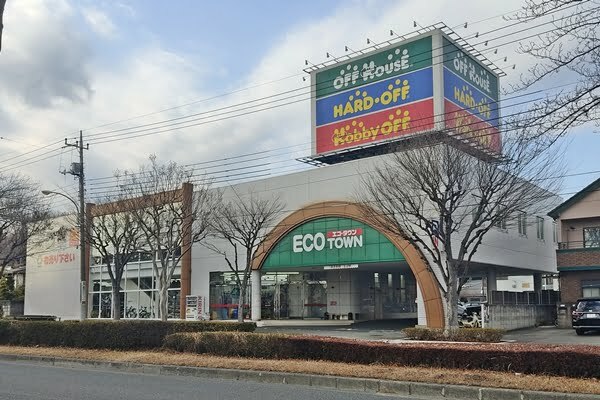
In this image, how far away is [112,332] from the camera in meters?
19.4

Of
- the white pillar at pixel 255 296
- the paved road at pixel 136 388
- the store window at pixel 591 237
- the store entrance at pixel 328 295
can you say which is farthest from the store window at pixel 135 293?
the store window at pixel 591 237

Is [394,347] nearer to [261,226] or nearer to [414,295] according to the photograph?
[261,226]

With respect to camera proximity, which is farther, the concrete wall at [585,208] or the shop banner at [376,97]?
the concrete wall at [585,208]

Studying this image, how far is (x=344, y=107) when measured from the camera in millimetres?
38469

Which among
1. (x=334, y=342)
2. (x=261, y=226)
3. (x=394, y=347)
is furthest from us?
(x=261, y=226)

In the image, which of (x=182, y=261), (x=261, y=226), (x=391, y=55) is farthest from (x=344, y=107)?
(x=182, y=261)

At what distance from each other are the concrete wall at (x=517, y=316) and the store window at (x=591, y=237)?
14.4 ft

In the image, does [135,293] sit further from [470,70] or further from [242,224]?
[470,70]

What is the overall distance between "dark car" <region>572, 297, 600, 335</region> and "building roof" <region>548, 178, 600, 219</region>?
1043 cm

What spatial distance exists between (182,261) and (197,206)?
5840 millimetres

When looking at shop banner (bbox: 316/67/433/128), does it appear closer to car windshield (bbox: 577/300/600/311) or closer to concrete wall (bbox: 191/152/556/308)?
concrete wall (bbox: 191/152/556/308)

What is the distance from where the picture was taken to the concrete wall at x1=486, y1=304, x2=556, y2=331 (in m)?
28.2

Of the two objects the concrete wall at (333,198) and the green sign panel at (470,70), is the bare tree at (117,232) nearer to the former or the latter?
the concrete wall at (333,198)

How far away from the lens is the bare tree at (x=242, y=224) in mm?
34469
